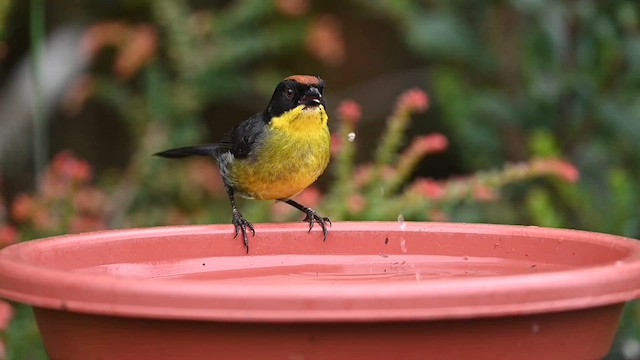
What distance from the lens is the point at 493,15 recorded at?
15.8ft

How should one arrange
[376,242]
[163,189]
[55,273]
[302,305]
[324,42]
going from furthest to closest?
[324,42]
[163,189]
[376,242]
[55,273]
[302,305]

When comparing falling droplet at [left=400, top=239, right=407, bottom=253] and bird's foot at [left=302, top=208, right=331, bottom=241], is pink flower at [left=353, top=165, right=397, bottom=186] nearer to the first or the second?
bird's foot at [left=302, top=208, right=331, bottom=241]

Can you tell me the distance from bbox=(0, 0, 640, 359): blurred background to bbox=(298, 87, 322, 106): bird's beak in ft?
0.85

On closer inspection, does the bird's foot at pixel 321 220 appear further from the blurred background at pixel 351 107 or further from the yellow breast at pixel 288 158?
the blurred background at pixel 351 107

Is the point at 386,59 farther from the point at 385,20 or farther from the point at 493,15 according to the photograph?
the point at 493,15

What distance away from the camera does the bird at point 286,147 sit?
315 centimetres

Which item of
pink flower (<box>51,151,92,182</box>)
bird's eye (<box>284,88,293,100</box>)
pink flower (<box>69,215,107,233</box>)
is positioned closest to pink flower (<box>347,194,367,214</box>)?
bird's eye (<box>284,88,293,100</box>)

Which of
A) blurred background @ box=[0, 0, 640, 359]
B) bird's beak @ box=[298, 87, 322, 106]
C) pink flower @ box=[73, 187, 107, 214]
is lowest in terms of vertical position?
pink flower @ box=[73, 187, 107, 214]

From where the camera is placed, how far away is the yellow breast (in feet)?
10.4

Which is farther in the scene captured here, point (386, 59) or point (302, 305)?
point (386, 59)

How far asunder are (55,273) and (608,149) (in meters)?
3.14

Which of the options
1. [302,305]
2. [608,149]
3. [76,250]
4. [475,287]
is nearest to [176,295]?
[302,305]

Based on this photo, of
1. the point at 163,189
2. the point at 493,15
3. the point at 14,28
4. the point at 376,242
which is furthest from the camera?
the point at 14,28

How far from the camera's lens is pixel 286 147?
10.5 ft
